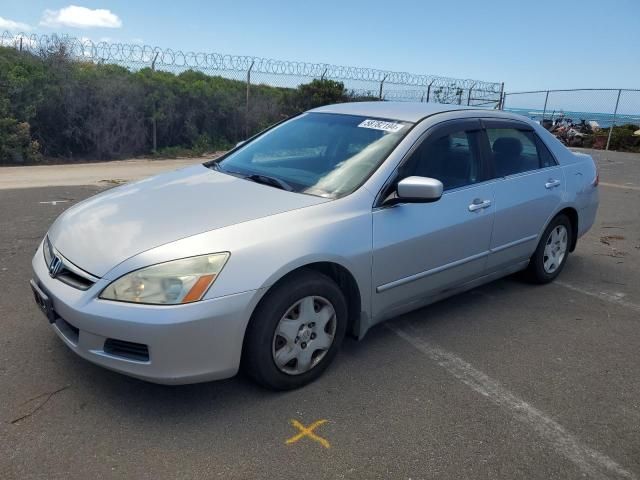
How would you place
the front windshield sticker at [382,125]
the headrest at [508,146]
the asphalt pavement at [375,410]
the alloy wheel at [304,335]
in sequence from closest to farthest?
1. the asphalt pavement at [375,410]
2. the alloy wheel at [304,335]
3. the front windshield sticker at [382,125]
4. the headrest at [508,146]

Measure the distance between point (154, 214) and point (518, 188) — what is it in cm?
283

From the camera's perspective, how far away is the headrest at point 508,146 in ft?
14.4

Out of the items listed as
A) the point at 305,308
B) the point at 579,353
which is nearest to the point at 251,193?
the point at 305,308

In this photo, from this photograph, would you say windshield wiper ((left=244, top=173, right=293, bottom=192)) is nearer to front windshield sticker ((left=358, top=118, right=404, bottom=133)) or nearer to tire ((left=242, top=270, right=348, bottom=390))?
tire ((left=242, top=270, right=348, bottom=390))

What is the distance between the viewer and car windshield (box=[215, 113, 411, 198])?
11.6 feet

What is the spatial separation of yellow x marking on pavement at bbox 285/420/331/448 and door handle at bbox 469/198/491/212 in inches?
75.9

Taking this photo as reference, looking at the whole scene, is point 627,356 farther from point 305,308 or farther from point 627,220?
point 627,220

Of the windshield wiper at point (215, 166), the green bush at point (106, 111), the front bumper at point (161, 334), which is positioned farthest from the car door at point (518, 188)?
the green bush at point (106, 111)

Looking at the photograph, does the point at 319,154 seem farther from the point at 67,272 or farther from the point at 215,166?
the point at 67,272

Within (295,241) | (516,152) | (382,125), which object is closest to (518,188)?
(516,152)

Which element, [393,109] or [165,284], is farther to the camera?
[393,109]

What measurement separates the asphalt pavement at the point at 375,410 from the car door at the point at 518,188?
571 millimetres

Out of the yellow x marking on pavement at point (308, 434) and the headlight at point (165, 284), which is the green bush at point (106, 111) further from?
the yellow x marking on pavement at point (308, 434)

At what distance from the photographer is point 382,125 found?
3.91 metres
